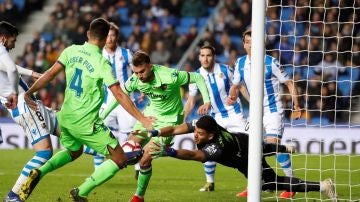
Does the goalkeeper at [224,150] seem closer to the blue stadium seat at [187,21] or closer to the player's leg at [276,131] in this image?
the player's leg at [276,131]

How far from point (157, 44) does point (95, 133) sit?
542 inches

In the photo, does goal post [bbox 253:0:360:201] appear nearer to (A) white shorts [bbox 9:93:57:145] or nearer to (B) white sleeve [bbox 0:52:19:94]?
(A) white shorts [bbox 9:93:57:145]

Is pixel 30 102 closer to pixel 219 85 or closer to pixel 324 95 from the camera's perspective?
pixel 219 85

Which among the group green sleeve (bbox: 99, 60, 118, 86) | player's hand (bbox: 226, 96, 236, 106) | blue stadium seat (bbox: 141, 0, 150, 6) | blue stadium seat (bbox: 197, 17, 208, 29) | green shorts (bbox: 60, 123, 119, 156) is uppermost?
blue stadium seat (bbox: 141, 0, 150, 6)

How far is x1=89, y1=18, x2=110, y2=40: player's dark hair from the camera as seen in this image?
8719 millimetres

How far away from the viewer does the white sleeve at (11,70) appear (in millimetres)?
8914

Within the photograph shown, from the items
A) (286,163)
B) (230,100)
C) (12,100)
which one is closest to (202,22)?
(230,100)

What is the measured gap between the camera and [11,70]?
8.91 meters

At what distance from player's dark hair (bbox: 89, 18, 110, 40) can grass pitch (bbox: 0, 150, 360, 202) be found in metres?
2.18

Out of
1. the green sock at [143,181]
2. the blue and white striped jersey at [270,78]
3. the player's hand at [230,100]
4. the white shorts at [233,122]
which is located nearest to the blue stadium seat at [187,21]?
the white shorts at [233,122]

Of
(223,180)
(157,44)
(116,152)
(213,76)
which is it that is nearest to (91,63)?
(116,152)

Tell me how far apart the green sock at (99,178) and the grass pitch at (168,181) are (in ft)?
4.44

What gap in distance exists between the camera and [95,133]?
8.74 m

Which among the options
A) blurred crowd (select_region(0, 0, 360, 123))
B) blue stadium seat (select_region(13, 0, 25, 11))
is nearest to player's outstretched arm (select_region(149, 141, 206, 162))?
blurred crowd (select_region(0, 0, 360, 123))
